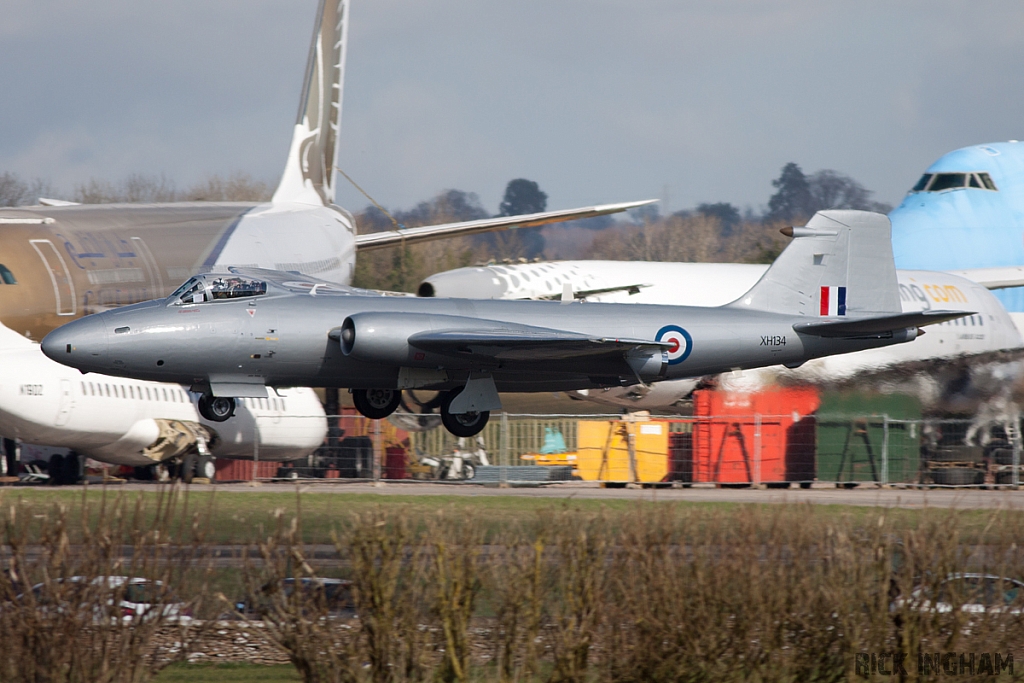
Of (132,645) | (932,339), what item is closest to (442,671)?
(132,645)

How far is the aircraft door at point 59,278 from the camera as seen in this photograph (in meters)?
26.8

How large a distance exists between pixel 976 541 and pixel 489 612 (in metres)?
Answer: 4.68

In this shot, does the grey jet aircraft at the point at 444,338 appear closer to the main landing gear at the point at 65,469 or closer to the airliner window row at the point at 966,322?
the main landing gear at the point at 65,469

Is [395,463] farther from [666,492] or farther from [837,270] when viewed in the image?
[837,270]

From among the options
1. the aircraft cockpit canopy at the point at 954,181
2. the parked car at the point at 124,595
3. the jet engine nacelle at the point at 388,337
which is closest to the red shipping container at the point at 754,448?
the jet engine nacelle at the point at 388,337

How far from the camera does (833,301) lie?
24.2 meters

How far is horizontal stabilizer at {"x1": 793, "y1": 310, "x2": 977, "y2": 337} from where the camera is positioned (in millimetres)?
21375

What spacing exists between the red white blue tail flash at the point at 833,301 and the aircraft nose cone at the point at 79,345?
45.4ft

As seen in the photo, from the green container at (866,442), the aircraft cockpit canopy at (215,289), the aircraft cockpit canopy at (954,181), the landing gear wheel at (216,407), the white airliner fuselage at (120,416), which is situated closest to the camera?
the aircraft cockpit canopy at (215,289)

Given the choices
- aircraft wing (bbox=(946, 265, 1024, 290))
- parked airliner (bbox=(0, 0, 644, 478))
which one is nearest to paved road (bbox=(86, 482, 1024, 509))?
parked airliner (bbox=(0, 0, 644, 478))

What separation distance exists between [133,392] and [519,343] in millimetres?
12788

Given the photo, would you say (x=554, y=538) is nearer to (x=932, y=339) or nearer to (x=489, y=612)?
(x=489, y=612)

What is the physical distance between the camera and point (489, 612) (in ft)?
37.6

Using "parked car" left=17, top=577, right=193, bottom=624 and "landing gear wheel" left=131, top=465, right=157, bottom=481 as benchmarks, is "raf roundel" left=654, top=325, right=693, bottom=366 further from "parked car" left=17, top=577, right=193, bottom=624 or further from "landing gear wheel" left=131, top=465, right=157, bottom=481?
"landing gear wheel" left=131, top=465, right=157, bottom=481
